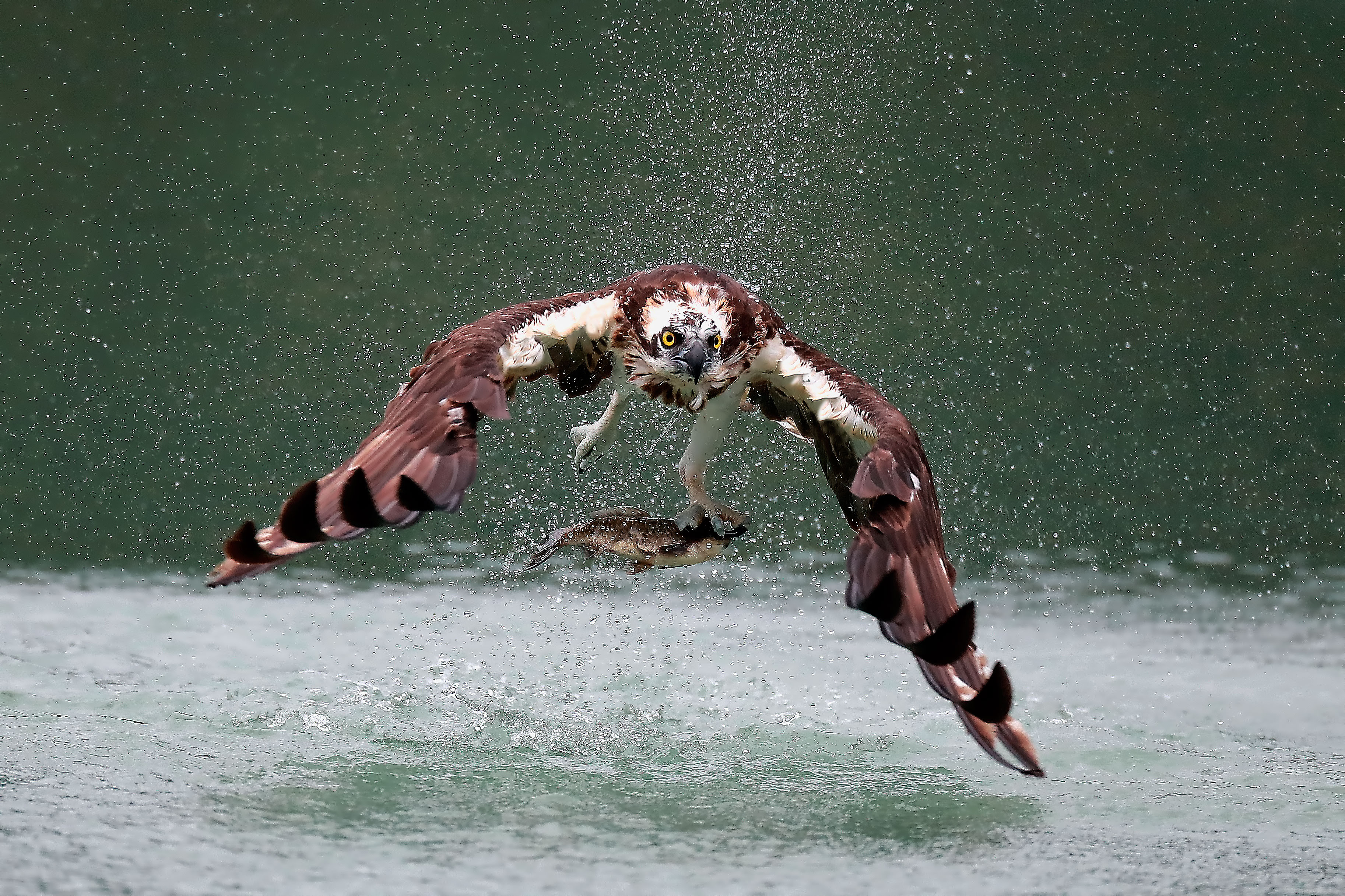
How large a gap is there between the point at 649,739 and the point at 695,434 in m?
1.58

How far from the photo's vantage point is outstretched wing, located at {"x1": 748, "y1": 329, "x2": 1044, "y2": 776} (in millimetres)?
5070

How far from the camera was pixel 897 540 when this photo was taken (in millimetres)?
5441

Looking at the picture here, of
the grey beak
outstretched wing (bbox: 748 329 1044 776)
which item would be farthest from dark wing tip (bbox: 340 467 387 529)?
the grey beak

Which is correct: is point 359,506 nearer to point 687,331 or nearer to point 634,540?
point 634,540

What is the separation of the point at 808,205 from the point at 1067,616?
22.7 ft

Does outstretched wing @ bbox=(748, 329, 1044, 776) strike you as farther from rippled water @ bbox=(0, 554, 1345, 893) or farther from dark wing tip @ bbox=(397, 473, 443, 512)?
dark wing tip @ bbox=(397, 473, 443, 512)

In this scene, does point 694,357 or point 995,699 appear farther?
point 694,357

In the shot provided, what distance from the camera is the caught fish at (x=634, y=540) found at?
6875 millimetres

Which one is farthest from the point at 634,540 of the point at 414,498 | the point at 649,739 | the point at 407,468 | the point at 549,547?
the point at 414,498

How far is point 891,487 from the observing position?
548 cm

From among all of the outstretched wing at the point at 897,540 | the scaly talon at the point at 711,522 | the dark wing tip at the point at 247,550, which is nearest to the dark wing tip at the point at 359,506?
the dark wing tip at the point at 247,550

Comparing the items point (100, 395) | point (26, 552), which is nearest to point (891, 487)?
point (26, 552)

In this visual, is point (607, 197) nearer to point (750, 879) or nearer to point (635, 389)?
point (635, 389)

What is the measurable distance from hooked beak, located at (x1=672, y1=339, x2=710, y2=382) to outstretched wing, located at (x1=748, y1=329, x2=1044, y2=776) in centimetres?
43
